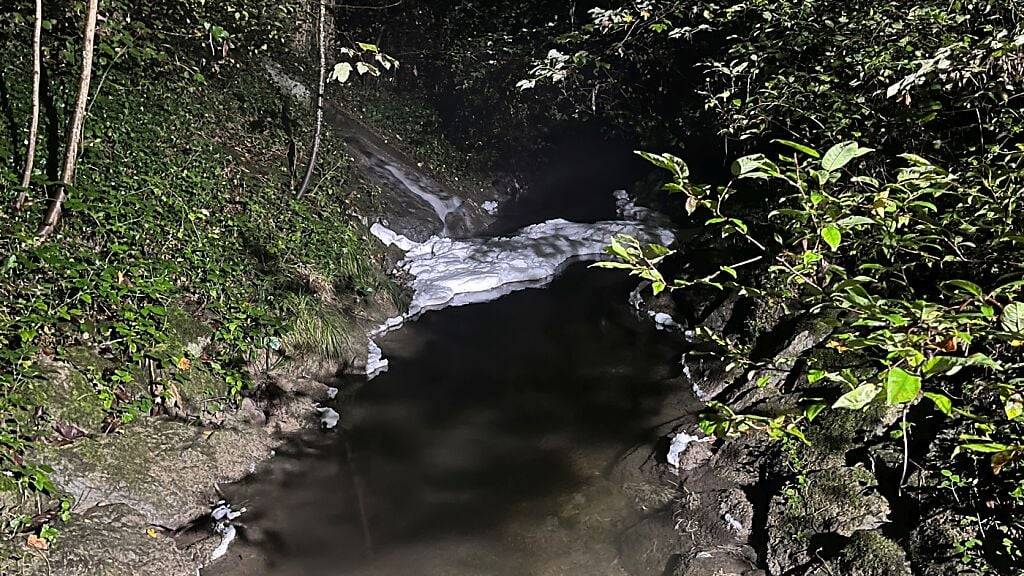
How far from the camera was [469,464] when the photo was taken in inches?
202

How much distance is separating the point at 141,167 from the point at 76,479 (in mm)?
3547

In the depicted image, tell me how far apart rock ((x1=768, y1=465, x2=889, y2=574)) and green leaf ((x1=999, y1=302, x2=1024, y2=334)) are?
2.91 metres

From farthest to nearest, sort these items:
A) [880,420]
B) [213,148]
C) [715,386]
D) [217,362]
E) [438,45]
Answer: [438,45] < [213,148] < [715,386] < [217,362] < [880,420]

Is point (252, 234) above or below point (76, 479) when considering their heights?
above

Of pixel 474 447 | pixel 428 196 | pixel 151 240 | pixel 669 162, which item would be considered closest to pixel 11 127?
pixel 151 240

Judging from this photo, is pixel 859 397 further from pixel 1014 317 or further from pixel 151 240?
pixel 151 240

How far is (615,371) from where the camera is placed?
6523 mm

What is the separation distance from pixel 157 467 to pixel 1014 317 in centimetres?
473

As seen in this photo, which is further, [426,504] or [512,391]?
[512,391]

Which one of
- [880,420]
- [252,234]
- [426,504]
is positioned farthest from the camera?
[252,234]

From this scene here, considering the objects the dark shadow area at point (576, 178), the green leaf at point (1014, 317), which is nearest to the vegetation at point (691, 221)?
the green leaf at point (1014, 317)

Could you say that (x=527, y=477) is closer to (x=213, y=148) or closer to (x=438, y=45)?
(x=213, y=148)

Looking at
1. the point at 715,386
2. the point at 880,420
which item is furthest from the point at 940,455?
the point at 715,386

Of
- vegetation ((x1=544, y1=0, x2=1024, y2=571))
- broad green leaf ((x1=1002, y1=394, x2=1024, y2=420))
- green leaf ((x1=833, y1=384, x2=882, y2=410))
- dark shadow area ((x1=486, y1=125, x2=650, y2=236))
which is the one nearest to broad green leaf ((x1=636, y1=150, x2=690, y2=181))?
vegetation ((x1=544, y1=0, x2=1024, y2=571))
